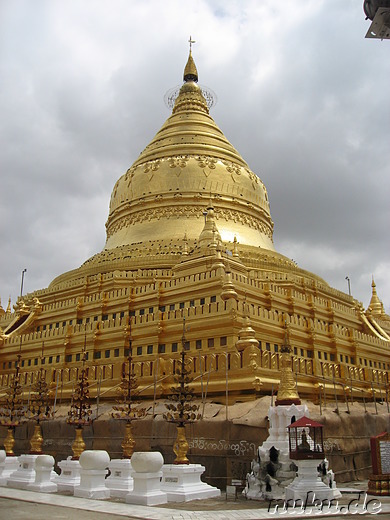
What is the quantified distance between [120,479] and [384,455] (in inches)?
282

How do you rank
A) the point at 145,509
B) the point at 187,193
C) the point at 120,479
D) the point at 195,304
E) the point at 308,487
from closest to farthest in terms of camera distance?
the point at 145,509 → the point at 308,487 → the point at 120,479 → the point at 195,304 → the point at 187,193

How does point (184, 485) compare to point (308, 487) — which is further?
point (184, 485)

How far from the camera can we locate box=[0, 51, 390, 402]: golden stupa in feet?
74.3

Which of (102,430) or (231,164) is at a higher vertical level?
(231,164)

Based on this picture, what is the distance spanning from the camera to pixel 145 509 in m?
12.6

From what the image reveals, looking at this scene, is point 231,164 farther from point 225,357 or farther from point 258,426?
point 258,426

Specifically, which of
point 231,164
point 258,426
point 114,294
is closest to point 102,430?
point 258,426

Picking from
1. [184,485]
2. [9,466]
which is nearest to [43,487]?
[9,466]

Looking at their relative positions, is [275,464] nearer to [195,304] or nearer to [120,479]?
[120,479]

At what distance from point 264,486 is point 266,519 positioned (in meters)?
3.28

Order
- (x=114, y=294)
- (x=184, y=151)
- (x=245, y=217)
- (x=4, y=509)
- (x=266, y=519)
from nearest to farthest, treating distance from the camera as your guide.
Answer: (x=266, y=519) < (x=4, y=509) < (x=114, y=294) < (x=245, y=217) < (x=184, y=151)

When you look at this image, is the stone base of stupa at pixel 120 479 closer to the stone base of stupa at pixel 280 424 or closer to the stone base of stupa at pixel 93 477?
the stone base of stupa at pixel 93 477

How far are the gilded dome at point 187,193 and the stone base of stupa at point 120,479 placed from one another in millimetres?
19941

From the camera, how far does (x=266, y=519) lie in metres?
11.2
